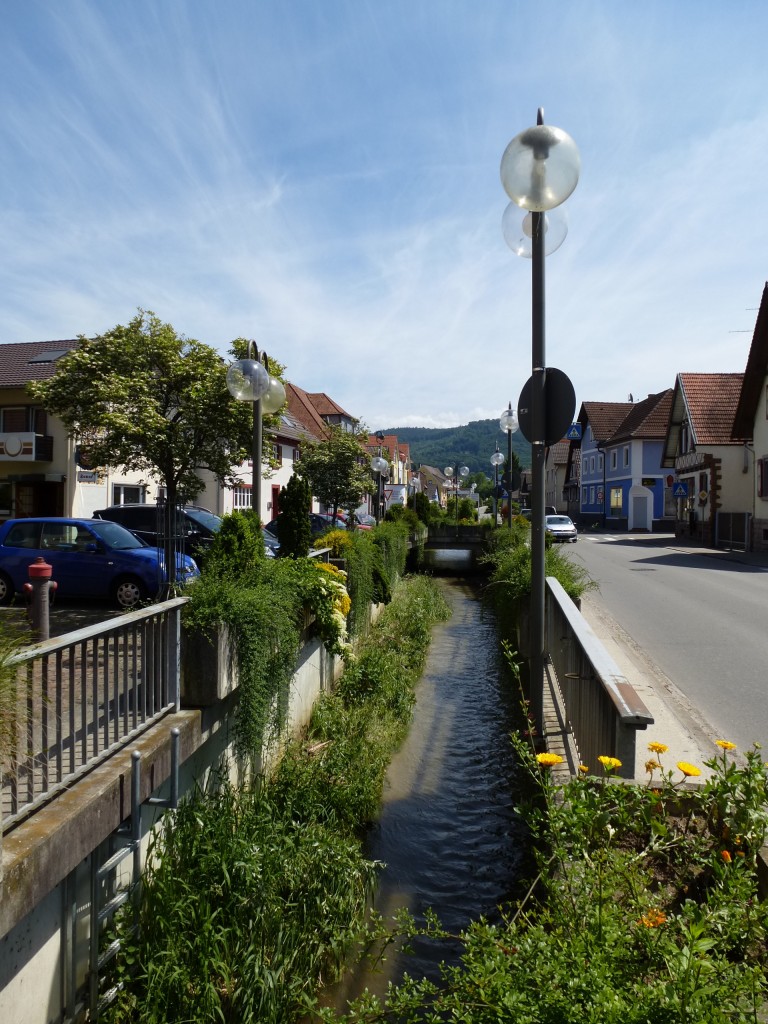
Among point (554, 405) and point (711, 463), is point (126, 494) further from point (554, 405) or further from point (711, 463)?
point (711, 463)

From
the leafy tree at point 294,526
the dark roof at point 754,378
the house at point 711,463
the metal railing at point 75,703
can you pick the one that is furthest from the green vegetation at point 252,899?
the house at point 711,463

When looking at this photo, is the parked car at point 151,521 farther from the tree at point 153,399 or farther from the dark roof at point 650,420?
the dark roof at point 650,420

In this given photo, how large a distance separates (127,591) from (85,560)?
91 centimetres

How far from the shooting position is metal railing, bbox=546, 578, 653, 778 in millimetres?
3541

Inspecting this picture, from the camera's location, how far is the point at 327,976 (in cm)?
435

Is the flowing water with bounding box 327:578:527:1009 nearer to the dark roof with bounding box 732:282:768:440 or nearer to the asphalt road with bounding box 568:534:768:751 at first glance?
the asphalt road with bounding box 568:534:768:751

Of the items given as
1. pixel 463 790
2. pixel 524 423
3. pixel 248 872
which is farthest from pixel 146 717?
pixel 463 790

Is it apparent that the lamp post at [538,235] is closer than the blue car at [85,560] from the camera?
Yes

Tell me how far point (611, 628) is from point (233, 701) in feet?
23.5

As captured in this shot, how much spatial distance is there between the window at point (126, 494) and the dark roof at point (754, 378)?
80.4 ft

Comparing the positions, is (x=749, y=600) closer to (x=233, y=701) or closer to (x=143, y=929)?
Result: (x=233, y=701)

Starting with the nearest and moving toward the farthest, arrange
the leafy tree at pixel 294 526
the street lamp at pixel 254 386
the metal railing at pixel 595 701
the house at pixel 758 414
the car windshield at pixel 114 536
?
the metal railing at pixel 595 701 → the street lamp at pixel 254 386 → the leafy tree at pixel 294 526 → the car windshield at pixel 114 536 → the house at pixel 758 414

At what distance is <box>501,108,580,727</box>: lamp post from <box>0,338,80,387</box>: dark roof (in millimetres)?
23898

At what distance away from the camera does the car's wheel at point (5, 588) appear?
12.2m
